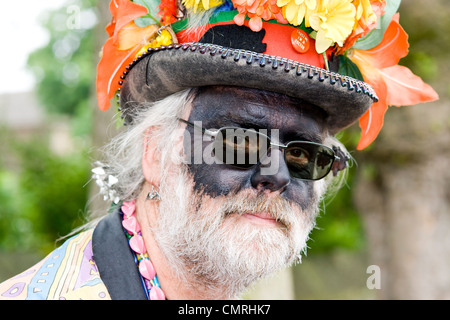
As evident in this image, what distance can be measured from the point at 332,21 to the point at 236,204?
0.91 m

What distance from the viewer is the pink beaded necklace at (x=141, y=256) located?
212 cm

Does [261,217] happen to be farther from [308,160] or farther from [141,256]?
[141,256]

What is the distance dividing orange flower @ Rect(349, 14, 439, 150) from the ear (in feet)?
3.69

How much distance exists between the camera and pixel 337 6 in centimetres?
205

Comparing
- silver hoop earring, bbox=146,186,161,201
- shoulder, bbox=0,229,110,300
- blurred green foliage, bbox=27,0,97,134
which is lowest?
shoulder, bbox=0,229,110,300

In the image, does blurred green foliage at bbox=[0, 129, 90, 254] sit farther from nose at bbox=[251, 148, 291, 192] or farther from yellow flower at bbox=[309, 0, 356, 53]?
yellow flower at bbox=[309, 0, 356, 53]

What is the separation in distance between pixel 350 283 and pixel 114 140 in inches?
332

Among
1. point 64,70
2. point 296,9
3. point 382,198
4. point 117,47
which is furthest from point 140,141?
point 64,70

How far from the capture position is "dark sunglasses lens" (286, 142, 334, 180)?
2164 millimetres

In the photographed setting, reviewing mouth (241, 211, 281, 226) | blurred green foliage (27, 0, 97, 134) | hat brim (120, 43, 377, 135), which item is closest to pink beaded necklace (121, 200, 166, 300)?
mouth (241, 211, 281, 226)

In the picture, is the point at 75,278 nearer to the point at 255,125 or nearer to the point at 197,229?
the point at 197,229

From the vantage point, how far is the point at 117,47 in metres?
2.30

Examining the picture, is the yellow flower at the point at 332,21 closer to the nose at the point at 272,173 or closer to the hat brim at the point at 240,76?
the hat brim at the point at 240,76

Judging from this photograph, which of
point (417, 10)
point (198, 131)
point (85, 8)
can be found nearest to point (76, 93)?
point (85, 8)
